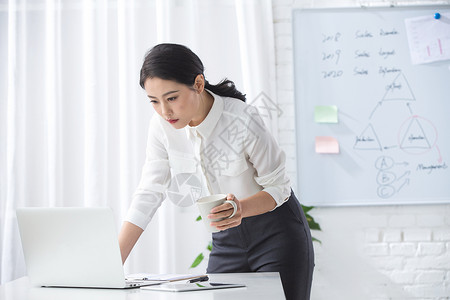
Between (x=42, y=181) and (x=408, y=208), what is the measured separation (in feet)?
6.06

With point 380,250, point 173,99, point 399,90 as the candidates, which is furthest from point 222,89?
point 380,250

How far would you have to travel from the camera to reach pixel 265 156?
4.88 ft

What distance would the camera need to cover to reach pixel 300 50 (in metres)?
2.58

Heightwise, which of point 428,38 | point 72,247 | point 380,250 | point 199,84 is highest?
point 428,38

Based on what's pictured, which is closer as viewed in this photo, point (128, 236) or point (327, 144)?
point (128, 236)

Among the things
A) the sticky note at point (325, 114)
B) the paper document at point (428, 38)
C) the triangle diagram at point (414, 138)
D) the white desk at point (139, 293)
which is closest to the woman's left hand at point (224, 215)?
the white desk at point (139, 293)

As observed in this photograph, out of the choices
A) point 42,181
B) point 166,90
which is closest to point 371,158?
point 166,90

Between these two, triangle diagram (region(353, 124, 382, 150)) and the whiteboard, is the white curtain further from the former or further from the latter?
triangle diagram (region(353, 124, 382, 150))

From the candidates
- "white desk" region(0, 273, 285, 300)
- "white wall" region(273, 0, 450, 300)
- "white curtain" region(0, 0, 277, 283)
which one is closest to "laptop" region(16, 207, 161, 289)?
"white desk" region(0, 273, 285, 300)

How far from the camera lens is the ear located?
147 centimetres

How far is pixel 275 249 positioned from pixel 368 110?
4.31 ft

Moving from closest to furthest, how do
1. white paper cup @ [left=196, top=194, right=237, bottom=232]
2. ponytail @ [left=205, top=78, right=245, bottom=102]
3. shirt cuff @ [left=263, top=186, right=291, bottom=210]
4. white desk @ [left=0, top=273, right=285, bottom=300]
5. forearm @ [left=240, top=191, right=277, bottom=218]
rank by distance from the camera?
1. white desk @ [left=0, top=273, right=285, bottom=300]
2. white paper cup @ [left=196, top=194, right=237, bottom=232]
3. forearm @ [left=240, top=191, right=277, bottom=218]
4. shirt cuff @ [left=263, top=186, right=291, bottom=210]
5. ponytail @ [left=205, top=78, right=245, bottom=102]

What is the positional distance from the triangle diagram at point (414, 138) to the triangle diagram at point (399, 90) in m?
0.12

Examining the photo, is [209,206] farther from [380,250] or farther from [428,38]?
[428,38]
